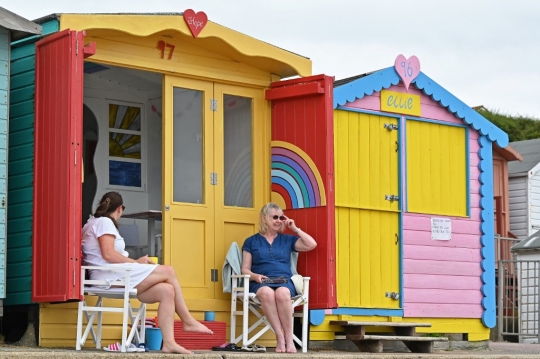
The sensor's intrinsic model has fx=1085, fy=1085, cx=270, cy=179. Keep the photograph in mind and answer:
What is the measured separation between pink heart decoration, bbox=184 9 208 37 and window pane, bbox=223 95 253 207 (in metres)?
0.83

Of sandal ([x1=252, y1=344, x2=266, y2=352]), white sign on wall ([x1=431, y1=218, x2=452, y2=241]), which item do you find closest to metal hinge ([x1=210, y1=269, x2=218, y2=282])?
sandal ([x1=252, y1=344, x2=266, y2=352])

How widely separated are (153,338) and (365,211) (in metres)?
2.69

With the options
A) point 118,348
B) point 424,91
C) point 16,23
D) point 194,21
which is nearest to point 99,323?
point 118,348

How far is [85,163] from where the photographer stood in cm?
1080

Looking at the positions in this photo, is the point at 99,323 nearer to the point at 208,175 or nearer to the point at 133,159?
the point at 208,175

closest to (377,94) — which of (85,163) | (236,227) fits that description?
(236,227)

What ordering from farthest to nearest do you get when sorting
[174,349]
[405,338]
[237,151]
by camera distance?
1. [405,338]
2. [237,151]
3. [174,349]

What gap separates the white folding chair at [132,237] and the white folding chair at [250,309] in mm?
1738

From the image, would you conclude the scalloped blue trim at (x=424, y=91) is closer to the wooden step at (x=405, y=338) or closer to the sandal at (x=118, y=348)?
the wooden step at (x=405, y=338)

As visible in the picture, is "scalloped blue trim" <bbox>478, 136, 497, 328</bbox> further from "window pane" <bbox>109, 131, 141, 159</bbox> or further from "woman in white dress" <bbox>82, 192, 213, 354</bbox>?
"woman in white dress" <bbox>82, 192, 213, 354</bbox>

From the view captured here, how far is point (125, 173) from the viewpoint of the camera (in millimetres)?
11000

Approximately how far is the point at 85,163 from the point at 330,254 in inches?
114

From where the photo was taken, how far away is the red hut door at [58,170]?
7.82 metres

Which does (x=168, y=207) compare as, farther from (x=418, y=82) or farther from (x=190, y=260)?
(x=418, y=82)
